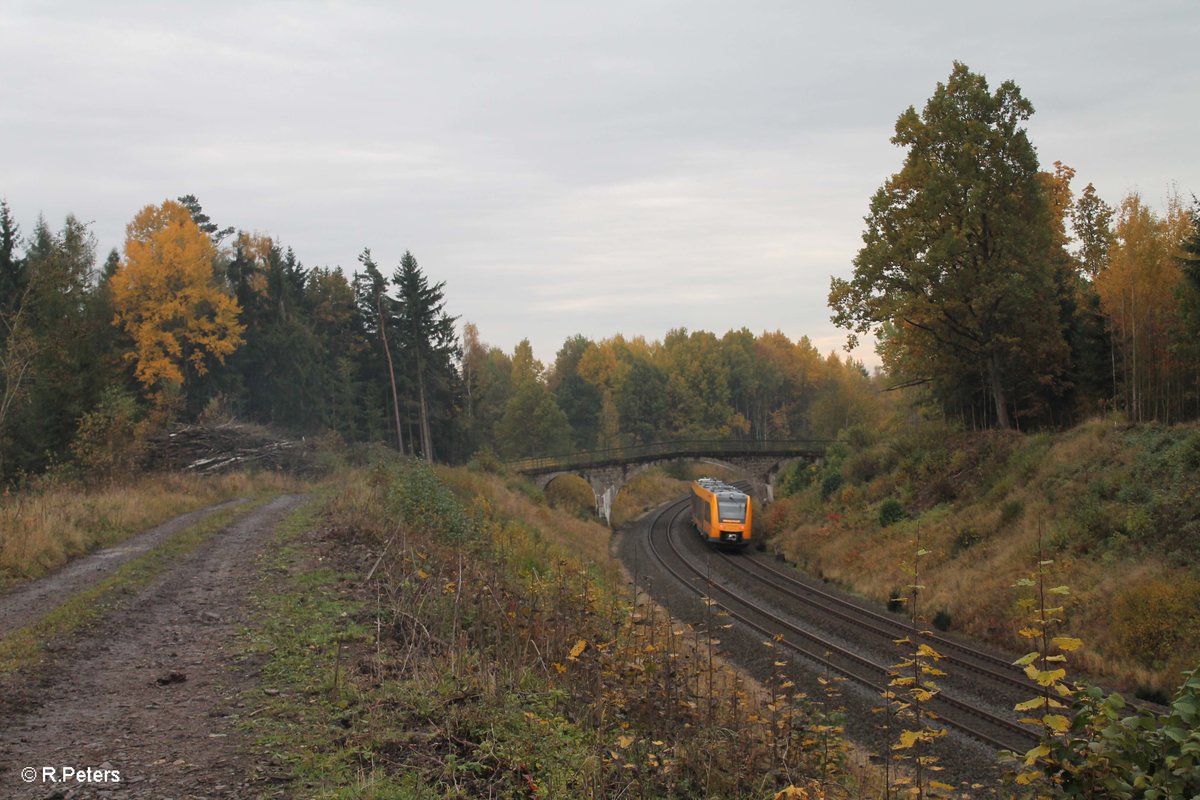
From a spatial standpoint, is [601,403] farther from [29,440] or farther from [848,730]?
[848,730]

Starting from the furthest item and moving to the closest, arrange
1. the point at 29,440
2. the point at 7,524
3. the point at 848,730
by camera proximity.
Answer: the point at 29,440, the point at 7,524, the point at 848,730

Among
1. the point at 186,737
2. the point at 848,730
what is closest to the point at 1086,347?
the point at 848,730

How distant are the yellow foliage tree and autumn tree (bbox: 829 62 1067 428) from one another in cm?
3625

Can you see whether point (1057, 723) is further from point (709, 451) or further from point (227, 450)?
point (709, 451)

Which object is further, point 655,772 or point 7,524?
point 7,524

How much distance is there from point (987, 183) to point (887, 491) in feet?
43.9

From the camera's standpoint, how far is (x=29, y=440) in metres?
32.0

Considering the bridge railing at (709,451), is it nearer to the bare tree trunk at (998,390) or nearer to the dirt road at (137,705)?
the bare tree trunk at (998,390)

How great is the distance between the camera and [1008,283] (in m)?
27.7

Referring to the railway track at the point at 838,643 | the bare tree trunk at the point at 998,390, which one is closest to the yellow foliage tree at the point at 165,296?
the railway track at the point at 838,643

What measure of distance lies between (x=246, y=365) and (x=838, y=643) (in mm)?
51195

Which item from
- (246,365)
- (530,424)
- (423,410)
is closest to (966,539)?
(423,410)

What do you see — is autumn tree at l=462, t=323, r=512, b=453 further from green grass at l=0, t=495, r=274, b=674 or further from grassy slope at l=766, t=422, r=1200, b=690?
green grass at l=0, t=495, r=274, b=674

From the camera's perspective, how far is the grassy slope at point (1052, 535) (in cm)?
1561
